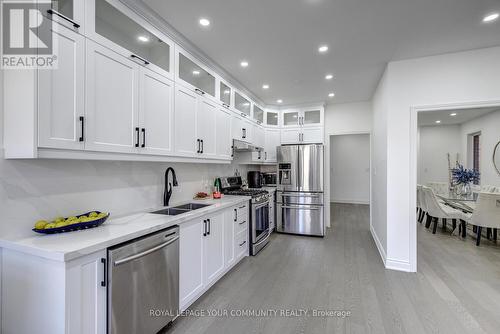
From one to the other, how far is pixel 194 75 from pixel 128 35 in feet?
3.05

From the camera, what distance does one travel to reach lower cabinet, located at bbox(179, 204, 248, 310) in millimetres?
2137

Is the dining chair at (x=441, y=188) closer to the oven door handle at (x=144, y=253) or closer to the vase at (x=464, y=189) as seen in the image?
the vase at (x=464, y=189)

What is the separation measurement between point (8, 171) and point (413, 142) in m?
4.11

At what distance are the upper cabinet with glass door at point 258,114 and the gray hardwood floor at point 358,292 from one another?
2.65 metres

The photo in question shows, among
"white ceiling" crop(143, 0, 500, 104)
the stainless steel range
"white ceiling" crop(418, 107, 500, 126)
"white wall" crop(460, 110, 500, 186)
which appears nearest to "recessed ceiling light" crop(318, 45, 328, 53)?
"white ceiling" crop(143, 0, 500, 104)

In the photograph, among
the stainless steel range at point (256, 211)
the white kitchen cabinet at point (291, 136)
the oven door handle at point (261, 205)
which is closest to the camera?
the stainless steel range at point (256, 211)

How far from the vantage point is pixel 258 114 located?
509 cm

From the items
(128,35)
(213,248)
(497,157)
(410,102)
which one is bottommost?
(213,248)

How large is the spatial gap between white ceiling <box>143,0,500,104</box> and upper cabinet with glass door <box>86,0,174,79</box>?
21cm

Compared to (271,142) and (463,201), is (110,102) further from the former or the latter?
(463,201)

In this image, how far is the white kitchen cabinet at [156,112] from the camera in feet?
6.70

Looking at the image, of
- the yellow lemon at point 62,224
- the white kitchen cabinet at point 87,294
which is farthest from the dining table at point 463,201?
the yellow lemon at point 62,224

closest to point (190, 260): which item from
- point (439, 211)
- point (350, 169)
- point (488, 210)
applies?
point (488, 210)

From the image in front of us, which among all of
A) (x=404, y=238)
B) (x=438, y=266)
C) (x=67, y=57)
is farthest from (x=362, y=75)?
(x=67, y=57)
